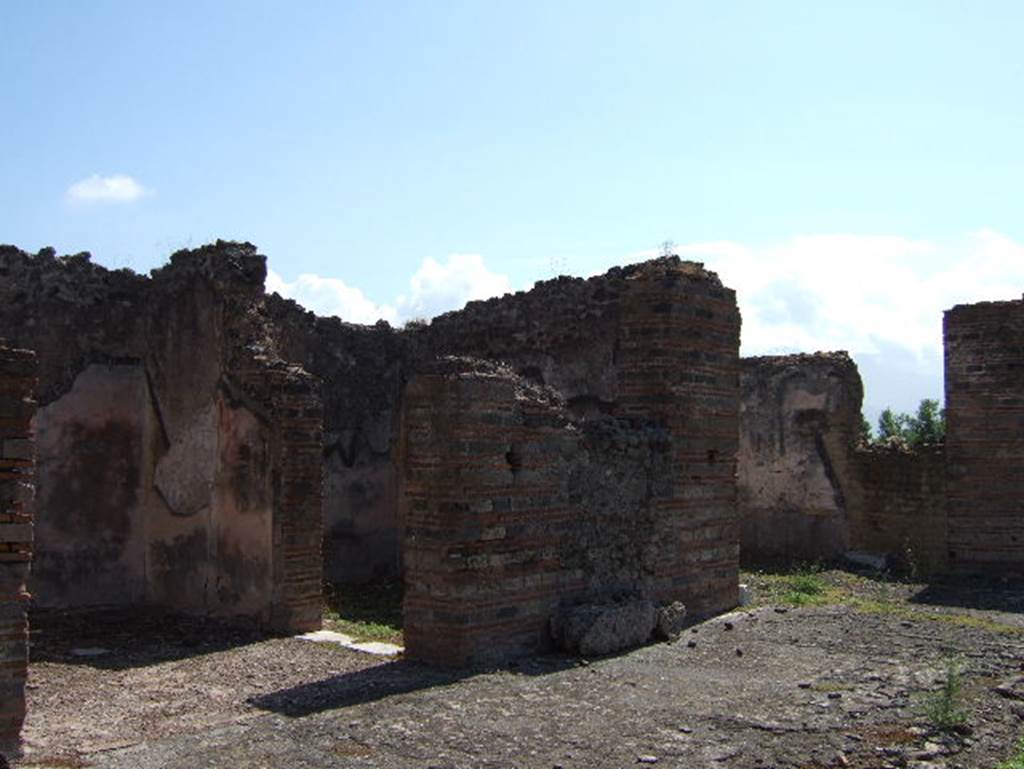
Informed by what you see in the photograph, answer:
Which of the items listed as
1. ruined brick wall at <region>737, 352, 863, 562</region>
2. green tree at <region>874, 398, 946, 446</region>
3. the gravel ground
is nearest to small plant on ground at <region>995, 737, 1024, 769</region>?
the gravel ground

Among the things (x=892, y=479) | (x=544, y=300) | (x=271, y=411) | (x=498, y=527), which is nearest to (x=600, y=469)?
(x=498, y=527)

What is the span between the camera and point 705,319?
352 inches

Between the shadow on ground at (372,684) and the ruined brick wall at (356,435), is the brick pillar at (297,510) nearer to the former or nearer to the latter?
the shadow on ground at (372,684)

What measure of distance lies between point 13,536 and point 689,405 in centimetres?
527

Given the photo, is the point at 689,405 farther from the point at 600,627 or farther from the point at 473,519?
the point at 473,519

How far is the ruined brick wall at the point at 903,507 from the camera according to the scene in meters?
13.0

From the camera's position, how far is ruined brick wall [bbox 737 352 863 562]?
556 inches

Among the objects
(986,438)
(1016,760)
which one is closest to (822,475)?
(986,438)

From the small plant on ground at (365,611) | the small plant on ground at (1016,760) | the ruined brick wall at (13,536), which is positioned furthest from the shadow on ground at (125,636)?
the small plant on ground at (1016,760)

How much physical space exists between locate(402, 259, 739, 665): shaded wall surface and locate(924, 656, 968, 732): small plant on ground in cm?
245

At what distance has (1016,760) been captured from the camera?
4.93 meters

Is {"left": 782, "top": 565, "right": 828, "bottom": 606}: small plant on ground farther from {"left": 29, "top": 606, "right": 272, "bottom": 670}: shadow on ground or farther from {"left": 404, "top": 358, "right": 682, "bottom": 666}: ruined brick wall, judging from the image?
{"left": 29, "top": 606, "right": 272, "bottom": 670}: shadow on ground

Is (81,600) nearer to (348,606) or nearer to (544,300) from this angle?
(348,606)

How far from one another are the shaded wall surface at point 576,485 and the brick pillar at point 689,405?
0.01 m
